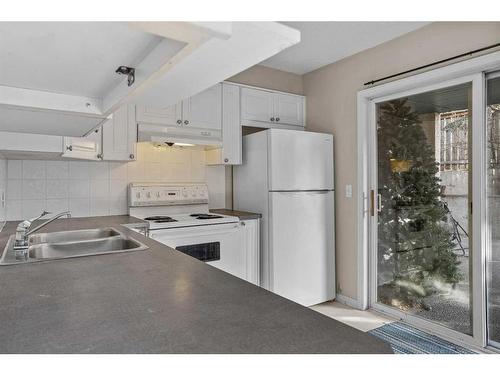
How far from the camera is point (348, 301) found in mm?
3143

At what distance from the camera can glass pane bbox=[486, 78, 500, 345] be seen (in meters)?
2.19

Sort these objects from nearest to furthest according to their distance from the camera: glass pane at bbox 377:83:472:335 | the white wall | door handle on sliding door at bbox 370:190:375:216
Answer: the white wall < glass pane at bbox 377:83:472:335 < door handle on sliding door at bbox 370:190:375:216

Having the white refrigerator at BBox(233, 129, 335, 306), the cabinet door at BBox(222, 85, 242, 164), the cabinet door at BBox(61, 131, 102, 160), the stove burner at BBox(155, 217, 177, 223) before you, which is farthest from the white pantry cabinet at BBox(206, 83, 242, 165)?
the cabinet door at BBox(61, 131, 102, 160)

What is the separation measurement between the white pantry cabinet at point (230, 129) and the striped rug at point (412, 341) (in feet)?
6.20

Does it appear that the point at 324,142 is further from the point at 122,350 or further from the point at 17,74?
the point at 122,350

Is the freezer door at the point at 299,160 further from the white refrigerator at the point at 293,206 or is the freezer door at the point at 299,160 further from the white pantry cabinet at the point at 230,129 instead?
the white pantry cabinet at the point at 230,129

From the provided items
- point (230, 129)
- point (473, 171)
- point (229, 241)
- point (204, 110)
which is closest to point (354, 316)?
point (229, 241)

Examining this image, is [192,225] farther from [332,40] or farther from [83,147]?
[332,40]

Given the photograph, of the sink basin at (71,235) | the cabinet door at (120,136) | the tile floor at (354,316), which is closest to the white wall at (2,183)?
the sink basin at (71,235)

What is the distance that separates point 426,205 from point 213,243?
1735 mm

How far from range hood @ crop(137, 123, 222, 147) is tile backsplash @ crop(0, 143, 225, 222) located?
34 cm

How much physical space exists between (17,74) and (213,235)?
197 cm

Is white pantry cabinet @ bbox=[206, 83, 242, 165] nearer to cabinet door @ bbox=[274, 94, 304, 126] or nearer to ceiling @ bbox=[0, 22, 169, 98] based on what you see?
cabinet door @ bbox=[274, 94, 304, 126]
